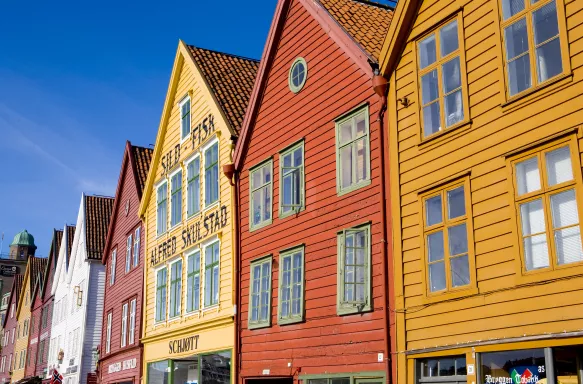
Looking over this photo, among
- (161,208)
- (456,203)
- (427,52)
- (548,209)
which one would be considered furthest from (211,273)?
(548,209)

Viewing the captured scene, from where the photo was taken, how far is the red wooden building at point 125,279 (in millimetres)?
30219

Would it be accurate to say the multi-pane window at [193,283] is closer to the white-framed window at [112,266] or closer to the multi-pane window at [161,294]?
the multi-pane window at [161,294]

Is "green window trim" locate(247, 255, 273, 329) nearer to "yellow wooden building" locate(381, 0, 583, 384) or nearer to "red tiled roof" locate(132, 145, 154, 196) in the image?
"yellow wooden building" locate(381, 0, 583, 384)

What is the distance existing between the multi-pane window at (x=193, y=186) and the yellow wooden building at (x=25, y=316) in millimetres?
34489

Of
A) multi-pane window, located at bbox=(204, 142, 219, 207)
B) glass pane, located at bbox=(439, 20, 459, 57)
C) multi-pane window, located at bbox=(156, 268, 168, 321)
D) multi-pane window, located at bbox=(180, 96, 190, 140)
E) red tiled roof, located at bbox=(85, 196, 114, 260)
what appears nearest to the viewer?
glass pane, located at bbox=(439, 20, 459, 57)

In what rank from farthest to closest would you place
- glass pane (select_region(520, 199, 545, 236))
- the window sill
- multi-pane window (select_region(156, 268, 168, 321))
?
multi-pane window (select_region(156, 268, 168, 321)), glass pane (select_region(520, 199, 545, 236)), the window sill

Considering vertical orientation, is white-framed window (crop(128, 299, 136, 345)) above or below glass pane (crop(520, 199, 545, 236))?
above

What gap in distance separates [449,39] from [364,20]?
499 cm

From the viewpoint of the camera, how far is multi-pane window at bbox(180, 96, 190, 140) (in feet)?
86.8

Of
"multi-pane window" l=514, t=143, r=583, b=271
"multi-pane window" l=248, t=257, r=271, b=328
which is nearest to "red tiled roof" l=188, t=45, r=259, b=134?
"multi-pane window" l=248, t=257, r=271, b=328

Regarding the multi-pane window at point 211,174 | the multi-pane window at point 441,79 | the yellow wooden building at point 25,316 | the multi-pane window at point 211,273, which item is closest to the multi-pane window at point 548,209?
the multi-pane window at point 441,79

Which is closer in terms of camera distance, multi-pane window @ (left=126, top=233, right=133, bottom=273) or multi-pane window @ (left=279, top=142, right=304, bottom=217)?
multi-pane window @ (left=279, top=142, right=304, bottom=217)

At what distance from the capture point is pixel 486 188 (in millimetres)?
12359

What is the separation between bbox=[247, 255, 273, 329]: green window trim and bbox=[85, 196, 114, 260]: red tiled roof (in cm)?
2211
